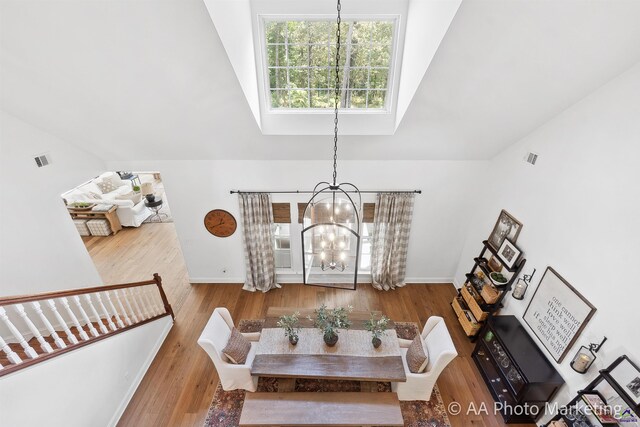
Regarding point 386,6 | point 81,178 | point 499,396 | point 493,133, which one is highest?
point 386,6

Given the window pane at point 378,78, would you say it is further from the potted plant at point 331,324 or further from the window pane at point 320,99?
the potted plant at point 331,324

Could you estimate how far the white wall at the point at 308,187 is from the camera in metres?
5.11

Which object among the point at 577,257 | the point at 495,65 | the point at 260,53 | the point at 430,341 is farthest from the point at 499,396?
the point at 260,53

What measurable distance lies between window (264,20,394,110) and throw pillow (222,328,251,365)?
128 inches

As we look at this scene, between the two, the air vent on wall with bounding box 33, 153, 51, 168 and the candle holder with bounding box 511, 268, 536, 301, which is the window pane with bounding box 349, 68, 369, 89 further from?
the air vent on wall with bounding box 33, 153, 51, 168

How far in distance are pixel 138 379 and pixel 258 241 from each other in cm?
270

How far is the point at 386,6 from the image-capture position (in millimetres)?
3418

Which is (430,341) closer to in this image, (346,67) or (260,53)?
(346,67)

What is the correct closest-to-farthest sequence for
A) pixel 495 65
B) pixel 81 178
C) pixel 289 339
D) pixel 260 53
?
pixel 495 65 → pixel 260 53 → pixel 289 339 → pixel 81 178

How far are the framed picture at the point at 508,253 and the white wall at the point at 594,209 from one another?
14 cm

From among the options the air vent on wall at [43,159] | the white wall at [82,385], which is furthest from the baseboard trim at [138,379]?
the air vent on wall at [43,159]

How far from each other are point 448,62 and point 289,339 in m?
3.73

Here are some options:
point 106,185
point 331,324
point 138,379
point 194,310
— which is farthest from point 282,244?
point 106,185

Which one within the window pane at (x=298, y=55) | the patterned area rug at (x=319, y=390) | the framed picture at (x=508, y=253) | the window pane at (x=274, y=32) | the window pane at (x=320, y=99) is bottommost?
Answer: the patterned area rug at (x=319, y=390)
